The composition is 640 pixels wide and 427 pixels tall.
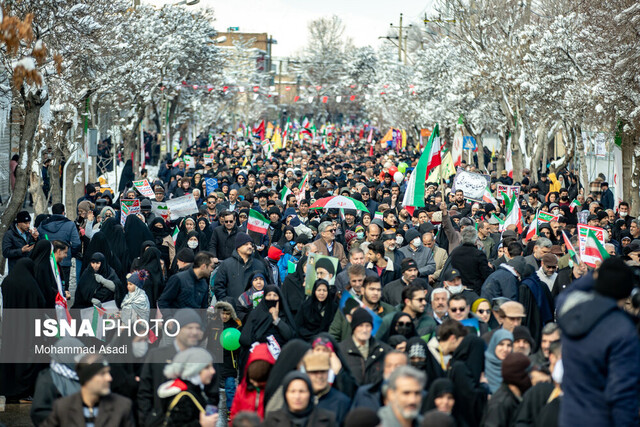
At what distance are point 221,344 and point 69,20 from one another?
24.6ft

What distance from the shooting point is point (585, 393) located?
210 inches

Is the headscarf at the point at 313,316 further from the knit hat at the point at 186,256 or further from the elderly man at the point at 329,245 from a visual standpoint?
the elderly man at the point at 329,245

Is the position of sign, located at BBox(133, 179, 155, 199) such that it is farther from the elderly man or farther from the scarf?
the scarf

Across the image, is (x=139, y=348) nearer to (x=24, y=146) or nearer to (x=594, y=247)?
(x=594, y=247)

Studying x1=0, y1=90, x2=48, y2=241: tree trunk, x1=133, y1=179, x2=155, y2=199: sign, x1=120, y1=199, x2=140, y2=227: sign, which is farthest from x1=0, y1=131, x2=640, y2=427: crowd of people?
x1=133, y1=179, x2=155, y2=199: sign

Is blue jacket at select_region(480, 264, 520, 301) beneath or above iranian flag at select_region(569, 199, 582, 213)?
above

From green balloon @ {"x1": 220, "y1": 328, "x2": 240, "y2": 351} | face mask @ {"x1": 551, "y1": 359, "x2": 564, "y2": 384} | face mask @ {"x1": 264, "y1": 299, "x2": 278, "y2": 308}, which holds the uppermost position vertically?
face mask @ {"x1": 551, "y1": 359, "x2": 564, "y2": 384}

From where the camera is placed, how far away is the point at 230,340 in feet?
35.4

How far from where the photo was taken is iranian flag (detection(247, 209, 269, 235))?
→ 1548 cm

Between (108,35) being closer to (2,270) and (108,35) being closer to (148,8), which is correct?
(2,270)

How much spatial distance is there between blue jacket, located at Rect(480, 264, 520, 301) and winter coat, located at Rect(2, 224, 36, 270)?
229 inches

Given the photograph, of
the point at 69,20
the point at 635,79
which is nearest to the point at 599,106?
the point at 635,79

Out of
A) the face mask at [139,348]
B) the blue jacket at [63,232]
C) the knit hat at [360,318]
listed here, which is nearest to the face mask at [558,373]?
the knit hat at [360,318]

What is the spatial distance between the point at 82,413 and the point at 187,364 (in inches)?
34.2
